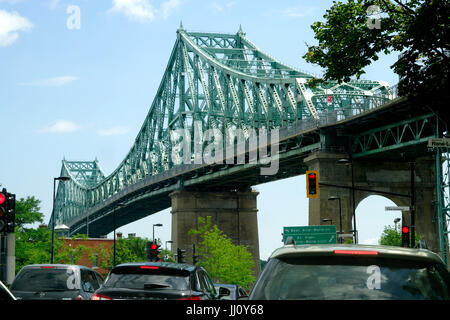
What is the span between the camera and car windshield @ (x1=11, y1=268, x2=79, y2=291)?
57.5ft

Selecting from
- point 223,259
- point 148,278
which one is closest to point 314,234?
point 223,259

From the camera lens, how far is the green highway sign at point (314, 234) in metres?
52.2

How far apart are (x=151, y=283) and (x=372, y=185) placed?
53964mm

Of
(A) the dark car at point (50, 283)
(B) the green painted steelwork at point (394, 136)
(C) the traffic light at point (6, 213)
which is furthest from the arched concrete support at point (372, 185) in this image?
(A) the dark car at point (50, 283)

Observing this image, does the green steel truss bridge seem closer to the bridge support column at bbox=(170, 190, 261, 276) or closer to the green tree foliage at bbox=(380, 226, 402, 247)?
the bridge support column at bbox=(170, 190, 261, 276)

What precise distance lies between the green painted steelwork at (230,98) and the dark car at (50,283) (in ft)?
137

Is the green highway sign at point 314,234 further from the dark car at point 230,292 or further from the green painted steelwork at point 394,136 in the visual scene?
the dark car at point 230,292

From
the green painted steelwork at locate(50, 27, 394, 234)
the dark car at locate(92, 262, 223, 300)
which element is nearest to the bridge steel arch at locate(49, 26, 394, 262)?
the green painted steelwork at locate(50, 27, 394, 234)

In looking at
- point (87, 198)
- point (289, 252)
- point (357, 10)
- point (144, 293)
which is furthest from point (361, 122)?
point (87, 198)

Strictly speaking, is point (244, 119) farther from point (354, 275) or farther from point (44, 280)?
point (354, 275)

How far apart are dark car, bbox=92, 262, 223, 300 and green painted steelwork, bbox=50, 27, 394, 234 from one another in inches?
1783

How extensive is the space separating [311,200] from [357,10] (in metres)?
41.4
